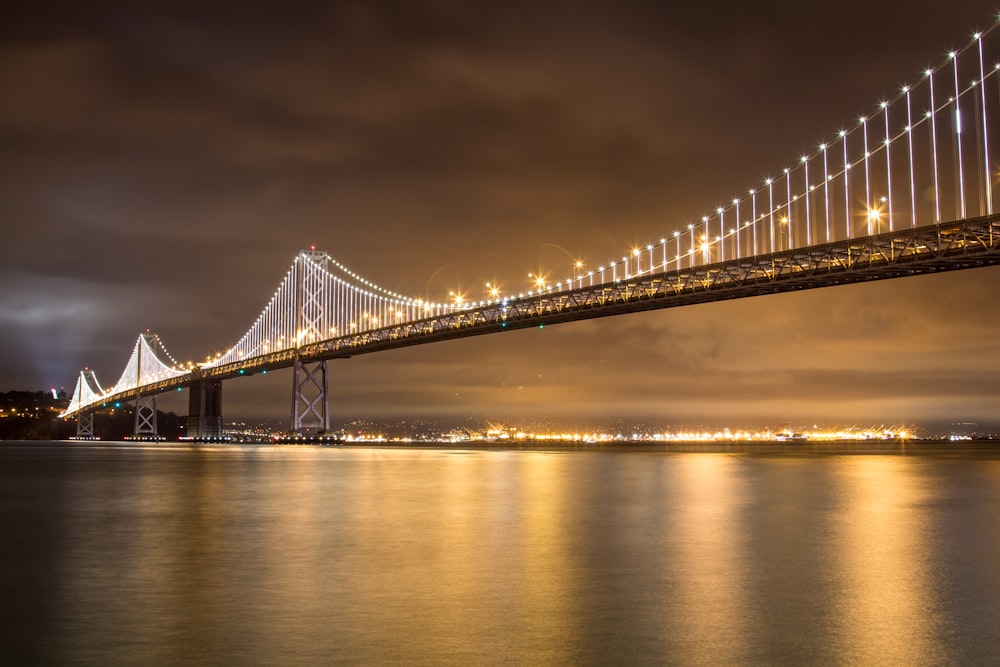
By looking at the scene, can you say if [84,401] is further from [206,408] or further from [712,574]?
[712,574]

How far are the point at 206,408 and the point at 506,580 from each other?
82.4m

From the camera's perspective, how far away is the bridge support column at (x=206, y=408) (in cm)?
8619

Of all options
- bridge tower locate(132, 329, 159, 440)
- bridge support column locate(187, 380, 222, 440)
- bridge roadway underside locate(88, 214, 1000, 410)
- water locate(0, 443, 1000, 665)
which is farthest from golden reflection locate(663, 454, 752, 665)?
bridge tower locate(132, 329, 159, 440)

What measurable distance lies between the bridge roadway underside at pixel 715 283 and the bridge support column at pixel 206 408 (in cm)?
900

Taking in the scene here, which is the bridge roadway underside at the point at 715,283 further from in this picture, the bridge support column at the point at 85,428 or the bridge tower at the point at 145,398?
the bridge support column at the point at 85,428

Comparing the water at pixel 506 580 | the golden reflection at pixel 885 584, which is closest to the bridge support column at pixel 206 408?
the water at pixel 506 580

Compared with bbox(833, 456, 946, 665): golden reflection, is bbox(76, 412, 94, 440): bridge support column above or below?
above

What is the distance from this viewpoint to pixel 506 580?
9.40m

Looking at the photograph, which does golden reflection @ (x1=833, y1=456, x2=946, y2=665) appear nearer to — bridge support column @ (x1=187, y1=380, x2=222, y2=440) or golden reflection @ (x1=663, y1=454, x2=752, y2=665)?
golden reflection @ (x1=663, y1=454, x2=752, y2=665)

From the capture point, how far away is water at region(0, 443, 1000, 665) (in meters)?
6.64

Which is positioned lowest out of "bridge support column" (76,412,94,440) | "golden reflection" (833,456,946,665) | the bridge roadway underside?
"golden reflection" (833,456,946,665)

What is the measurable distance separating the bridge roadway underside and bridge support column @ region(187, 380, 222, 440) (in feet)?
29.5

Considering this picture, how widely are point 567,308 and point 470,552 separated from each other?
45337mm

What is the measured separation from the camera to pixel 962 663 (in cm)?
615
